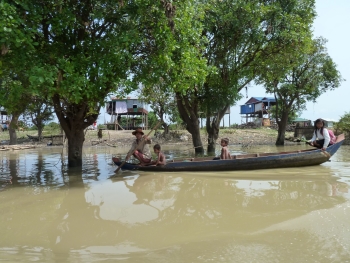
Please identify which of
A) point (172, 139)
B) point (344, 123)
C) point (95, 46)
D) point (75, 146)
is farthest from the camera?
point (172, 139)

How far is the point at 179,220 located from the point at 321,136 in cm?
792

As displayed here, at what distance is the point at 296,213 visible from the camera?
16.3 ft

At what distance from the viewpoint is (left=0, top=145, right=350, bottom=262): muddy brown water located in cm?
359

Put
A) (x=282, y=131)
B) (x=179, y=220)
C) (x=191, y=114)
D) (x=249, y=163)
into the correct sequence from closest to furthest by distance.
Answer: (x=179, y=220), (x=249, y=163), (x=191, y=114), (x=282, y=131)

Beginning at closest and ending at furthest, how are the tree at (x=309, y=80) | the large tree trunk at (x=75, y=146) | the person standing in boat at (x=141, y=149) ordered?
the person standing in boat at (x=141, y=149), the large tree trunk at (x=75, y=146), the tree at (x=309, y=80)

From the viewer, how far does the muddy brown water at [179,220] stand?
3592 mm

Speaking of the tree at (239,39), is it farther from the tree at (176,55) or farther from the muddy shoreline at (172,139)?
the muddy shoreline at (172,139)

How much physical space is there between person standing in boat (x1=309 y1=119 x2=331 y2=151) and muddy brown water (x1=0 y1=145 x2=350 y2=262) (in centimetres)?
233

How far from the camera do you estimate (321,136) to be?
10.9 m

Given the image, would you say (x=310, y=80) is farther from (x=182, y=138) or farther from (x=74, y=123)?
(x=74, y=123)

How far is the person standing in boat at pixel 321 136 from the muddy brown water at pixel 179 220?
2330 mm

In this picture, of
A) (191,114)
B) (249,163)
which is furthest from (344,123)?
(249,163)

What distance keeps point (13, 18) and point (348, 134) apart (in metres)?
23.1

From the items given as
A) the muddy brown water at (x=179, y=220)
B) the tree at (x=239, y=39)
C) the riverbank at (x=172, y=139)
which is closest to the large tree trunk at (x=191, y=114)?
the tree at (x=239, y=39)
